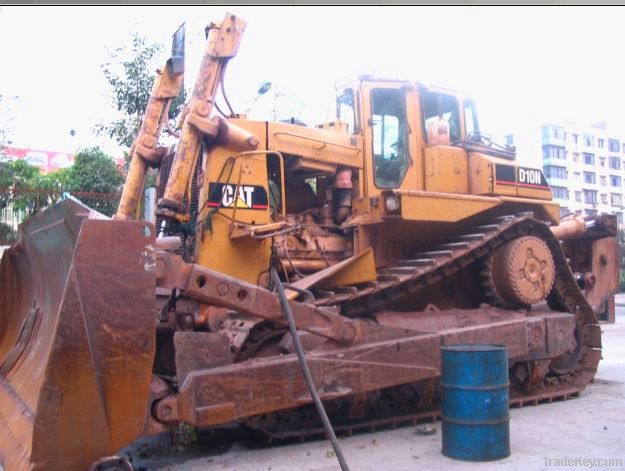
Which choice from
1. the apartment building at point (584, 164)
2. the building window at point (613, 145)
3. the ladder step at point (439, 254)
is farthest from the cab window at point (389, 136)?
the building window at point (613, 145)

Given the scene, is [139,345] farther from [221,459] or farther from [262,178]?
[262,178]

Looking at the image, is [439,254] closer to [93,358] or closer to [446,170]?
[446,170]

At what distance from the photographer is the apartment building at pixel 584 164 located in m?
71.0

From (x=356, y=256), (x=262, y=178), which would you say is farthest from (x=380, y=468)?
(x=262, y=178)

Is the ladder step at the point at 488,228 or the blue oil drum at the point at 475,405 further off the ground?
the ladder step at the point at 488,228

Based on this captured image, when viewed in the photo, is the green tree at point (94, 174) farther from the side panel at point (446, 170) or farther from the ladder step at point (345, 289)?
the ladder step at point (345, 289)

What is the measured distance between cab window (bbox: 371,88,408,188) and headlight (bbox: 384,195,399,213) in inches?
36.0

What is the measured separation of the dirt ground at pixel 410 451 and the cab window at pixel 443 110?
3.35 m

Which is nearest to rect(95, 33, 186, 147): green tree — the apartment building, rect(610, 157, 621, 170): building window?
the apartment building

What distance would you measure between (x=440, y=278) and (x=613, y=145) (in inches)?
3049

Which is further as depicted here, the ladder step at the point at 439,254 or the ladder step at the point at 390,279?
the ladder step at the point at 439,254

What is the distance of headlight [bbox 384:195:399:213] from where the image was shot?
6.55m

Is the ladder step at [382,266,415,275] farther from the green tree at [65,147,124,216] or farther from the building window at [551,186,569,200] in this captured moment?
the building window at [551,186,569,200]
